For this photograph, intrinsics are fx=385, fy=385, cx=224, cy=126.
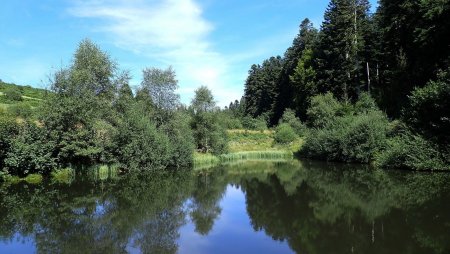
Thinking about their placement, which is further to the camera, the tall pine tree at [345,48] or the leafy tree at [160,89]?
the tall pine tree at [345,48]

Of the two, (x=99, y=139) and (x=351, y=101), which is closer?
(x=99, y=139)

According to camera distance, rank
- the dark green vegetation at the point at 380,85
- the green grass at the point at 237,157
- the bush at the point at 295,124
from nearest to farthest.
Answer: the dark green vegetation at the point at 380,85, the green grass at the point at 237,157, the bush at the point at 295,124

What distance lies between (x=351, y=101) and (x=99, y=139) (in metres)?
35.0

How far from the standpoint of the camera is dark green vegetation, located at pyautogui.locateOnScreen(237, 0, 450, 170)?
27.3 metres

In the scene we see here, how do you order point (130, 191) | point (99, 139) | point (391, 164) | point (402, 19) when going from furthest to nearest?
point (402, 19), point (391, 164), point (99, 139), point (130, 191)

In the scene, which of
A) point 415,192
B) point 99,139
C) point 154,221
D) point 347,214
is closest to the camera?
point 154,221

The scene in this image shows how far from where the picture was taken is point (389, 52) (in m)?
42.8

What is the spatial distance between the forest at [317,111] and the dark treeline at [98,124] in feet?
0.26

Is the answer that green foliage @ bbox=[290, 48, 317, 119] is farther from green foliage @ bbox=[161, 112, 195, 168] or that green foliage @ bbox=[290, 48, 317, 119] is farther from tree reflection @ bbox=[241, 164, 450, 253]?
tree reflection @ bbox=[241, 164, 450, 253]

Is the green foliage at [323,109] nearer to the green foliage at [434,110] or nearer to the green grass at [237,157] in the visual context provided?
the green grass at [237,157]

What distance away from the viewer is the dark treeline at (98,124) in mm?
23000

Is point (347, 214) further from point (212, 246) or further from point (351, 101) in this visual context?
point (351, 101)

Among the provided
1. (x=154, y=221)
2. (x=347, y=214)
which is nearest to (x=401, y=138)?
(x=347, y=214)

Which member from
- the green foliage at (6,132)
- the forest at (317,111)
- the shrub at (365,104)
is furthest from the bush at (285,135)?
the green foliage at (6,132)
